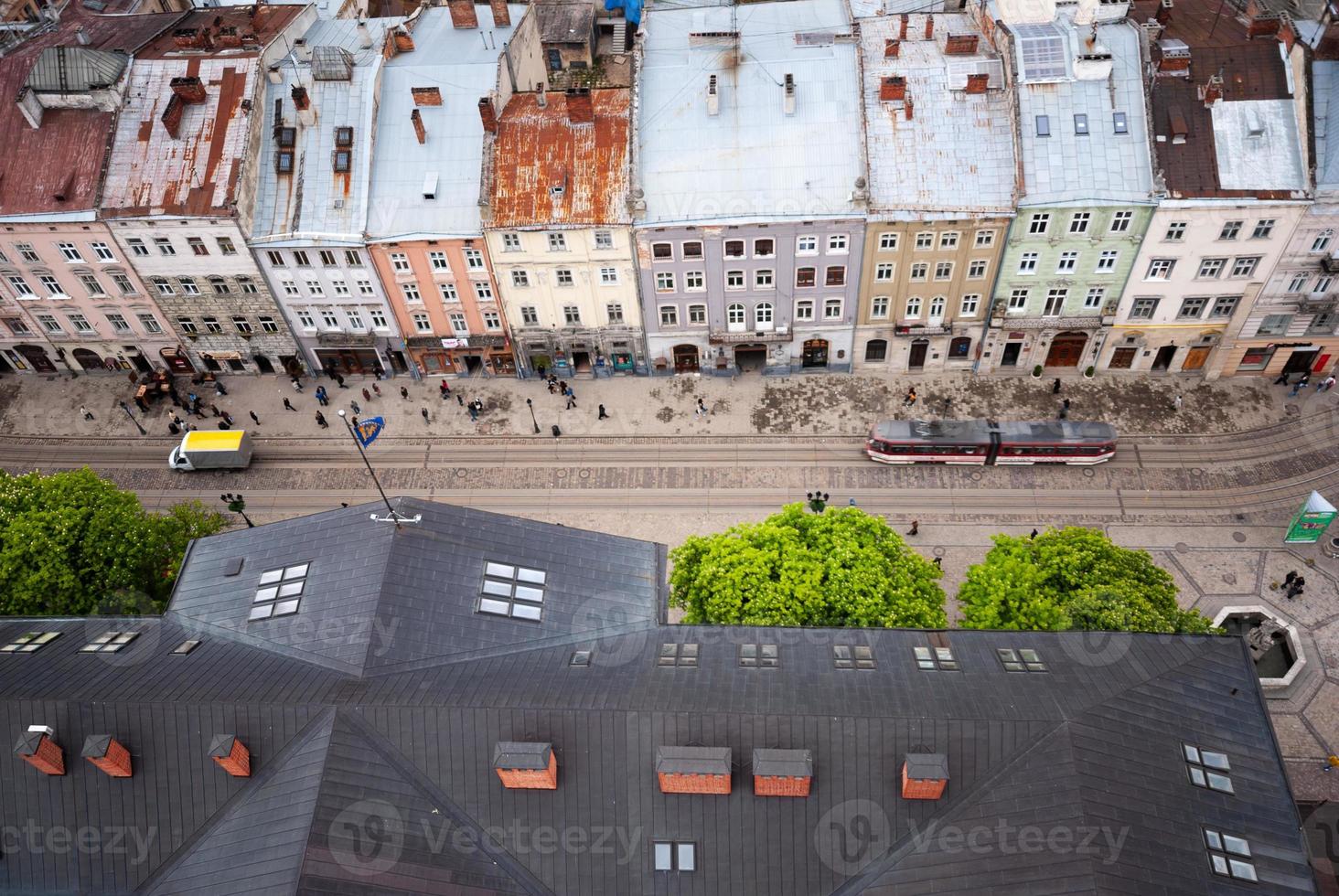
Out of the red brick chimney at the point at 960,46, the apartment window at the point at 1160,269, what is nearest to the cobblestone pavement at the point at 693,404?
the apartment window at the point at 1160,269

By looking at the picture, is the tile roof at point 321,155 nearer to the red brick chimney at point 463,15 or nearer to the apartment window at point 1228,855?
the red brick chimney at point 463,15

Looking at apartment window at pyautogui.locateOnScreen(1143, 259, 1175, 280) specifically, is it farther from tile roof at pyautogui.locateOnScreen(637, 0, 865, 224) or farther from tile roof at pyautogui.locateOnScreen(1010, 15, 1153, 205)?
tile roof at pyautogui.locateOnScreen(637, 0, 865, 224)

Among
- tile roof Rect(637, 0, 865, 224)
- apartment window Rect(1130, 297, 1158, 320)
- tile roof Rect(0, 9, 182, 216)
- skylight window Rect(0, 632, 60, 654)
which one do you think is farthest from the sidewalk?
skylight window Rect(0, 632, 60, 654)

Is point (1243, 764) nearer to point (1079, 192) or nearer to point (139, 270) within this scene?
point (1079, 192)

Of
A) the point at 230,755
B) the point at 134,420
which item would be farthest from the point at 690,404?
the point at 230,755

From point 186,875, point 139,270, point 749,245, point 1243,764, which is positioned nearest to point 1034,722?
point 1243,764
